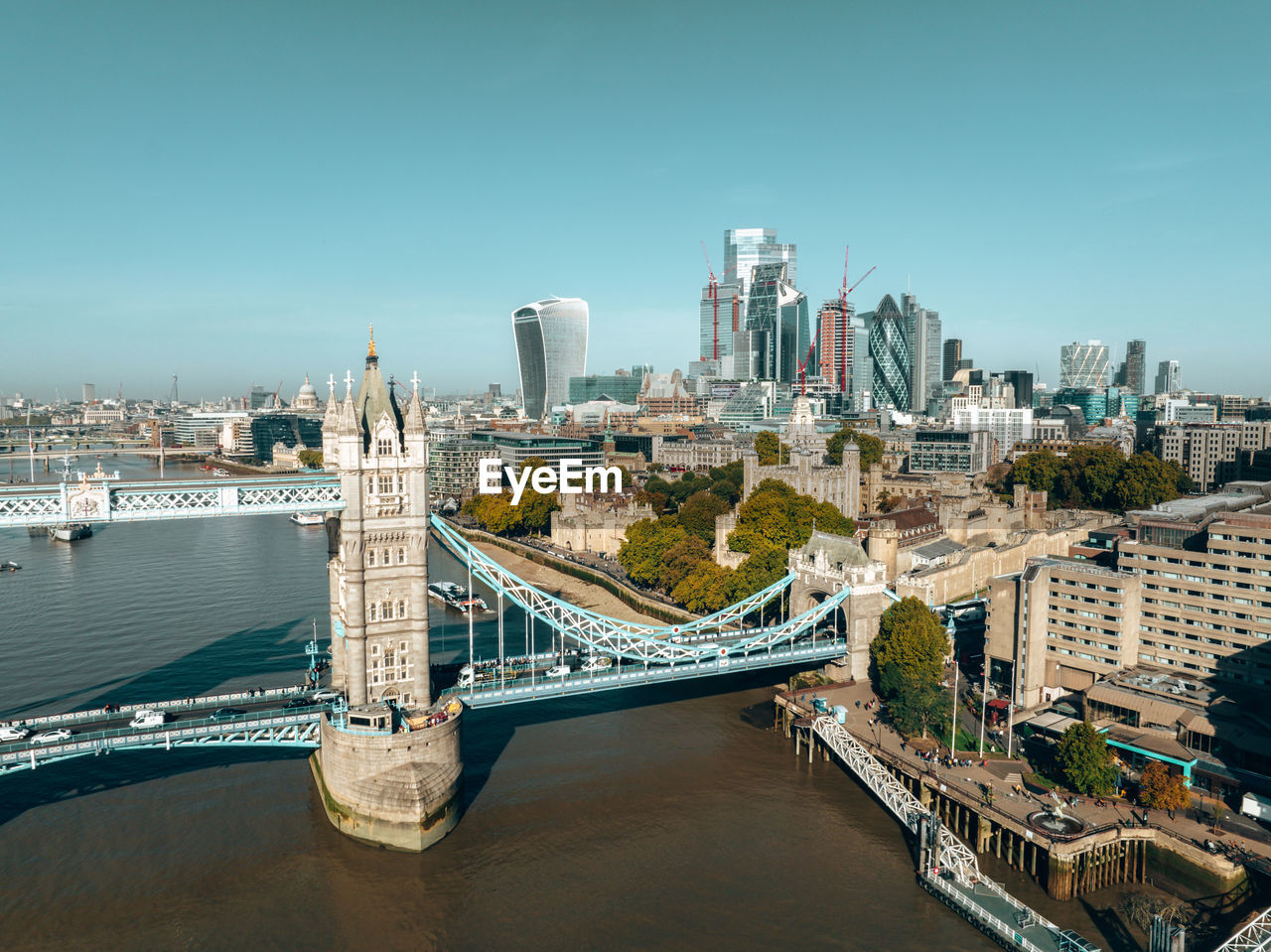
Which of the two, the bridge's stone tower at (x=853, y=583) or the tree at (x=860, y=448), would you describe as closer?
the bridge's stone tower at (x=853, y=583)

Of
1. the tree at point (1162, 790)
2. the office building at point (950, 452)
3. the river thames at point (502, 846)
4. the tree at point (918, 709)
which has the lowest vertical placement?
the river thames at point (502, 846)

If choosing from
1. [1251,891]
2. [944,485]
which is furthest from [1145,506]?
[1251,891]

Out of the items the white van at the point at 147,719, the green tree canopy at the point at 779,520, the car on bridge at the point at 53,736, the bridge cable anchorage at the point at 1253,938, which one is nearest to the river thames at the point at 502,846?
the car on bridge at the point at 53,736

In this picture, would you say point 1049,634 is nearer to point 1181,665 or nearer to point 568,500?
point 1181,665

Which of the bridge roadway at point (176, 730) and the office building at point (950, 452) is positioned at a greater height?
the office building at point (950, 452)

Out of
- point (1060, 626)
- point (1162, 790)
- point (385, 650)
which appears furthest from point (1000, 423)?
point (385, 650)

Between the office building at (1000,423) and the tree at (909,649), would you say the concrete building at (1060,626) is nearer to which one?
the tree at (909,649)

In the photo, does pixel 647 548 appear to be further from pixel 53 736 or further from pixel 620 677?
pixel 53 736
